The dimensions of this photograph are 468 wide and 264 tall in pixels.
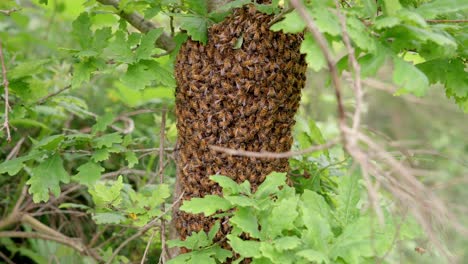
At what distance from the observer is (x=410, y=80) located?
1404mm

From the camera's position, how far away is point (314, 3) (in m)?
1.40

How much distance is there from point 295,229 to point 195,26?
72cm

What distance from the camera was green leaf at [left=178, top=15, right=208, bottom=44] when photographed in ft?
6.01

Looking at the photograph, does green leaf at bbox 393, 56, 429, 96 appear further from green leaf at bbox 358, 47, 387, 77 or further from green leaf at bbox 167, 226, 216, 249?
green leaf at bbox 167, 226, 216, 249

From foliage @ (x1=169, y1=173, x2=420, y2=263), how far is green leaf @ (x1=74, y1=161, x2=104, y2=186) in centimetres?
38

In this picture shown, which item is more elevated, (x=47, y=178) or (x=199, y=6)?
(x=199, y=6)

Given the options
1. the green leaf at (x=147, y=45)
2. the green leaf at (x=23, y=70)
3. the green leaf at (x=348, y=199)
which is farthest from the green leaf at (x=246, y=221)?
the green leaf at (x=23, y=70)

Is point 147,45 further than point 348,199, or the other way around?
point 147,45

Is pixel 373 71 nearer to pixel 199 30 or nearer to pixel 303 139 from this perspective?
pixel 199 30

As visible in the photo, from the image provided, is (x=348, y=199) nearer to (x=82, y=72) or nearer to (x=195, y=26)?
(x=195, y=26)

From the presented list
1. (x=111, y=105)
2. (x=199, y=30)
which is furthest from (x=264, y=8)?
(x=111, y=105)

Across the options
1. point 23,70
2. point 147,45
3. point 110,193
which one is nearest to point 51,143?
point 110,193

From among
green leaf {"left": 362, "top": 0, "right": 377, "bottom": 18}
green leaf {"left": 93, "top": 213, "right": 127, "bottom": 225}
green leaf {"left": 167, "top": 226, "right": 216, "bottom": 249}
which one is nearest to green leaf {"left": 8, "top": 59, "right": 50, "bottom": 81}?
green leaf {"left": 93, "top": 213, "right": 127, "bottom": 225}

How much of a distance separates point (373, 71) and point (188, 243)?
2.55 feet
